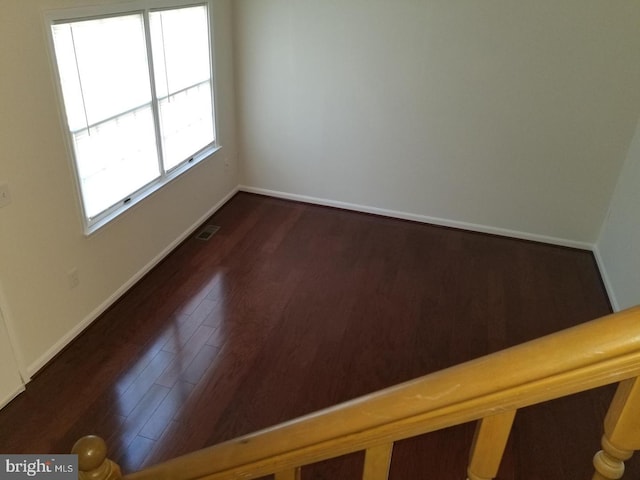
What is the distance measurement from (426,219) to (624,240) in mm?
1612

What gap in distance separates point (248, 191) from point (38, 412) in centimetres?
299

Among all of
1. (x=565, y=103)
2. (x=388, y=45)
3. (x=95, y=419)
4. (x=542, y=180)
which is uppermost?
(x=388, y=45)

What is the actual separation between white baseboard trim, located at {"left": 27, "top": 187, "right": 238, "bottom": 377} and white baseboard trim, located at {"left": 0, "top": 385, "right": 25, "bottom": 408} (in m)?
0.09

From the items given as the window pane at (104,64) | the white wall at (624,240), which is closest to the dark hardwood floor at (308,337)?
the white wall at (624,240)

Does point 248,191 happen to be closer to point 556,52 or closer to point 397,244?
point 397,244

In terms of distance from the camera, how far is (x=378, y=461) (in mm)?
769

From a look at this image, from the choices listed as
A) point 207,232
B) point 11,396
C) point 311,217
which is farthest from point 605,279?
point 11,396

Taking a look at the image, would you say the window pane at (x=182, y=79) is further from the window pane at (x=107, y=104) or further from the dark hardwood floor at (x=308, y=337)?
the dark hardwood floor at (x=308, y=337)

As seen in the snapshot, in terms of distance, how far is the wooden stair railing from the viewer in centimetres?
58

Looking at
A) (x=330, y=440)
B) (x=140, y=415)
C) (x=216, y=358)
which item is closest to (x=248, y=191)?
(x=216, y=358)

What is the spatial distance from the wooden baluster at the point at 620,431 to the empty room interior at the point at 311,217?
1.39 metres

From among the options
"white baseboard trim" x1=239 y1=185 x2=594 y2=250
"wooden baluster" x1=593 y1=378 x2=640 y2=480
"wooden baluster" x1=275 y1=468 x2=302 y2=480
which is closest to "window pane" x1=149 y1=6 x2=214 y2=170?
"white baseboard trim" x1=239 y1=185 x2=594 y2=250

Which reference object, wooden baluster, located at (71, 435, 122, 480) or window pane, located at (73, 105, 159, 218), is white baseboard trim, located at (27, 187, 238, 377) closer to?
window pane, located at (73, 105, 159, 218)

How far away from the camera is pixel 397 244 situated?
4.31 m
